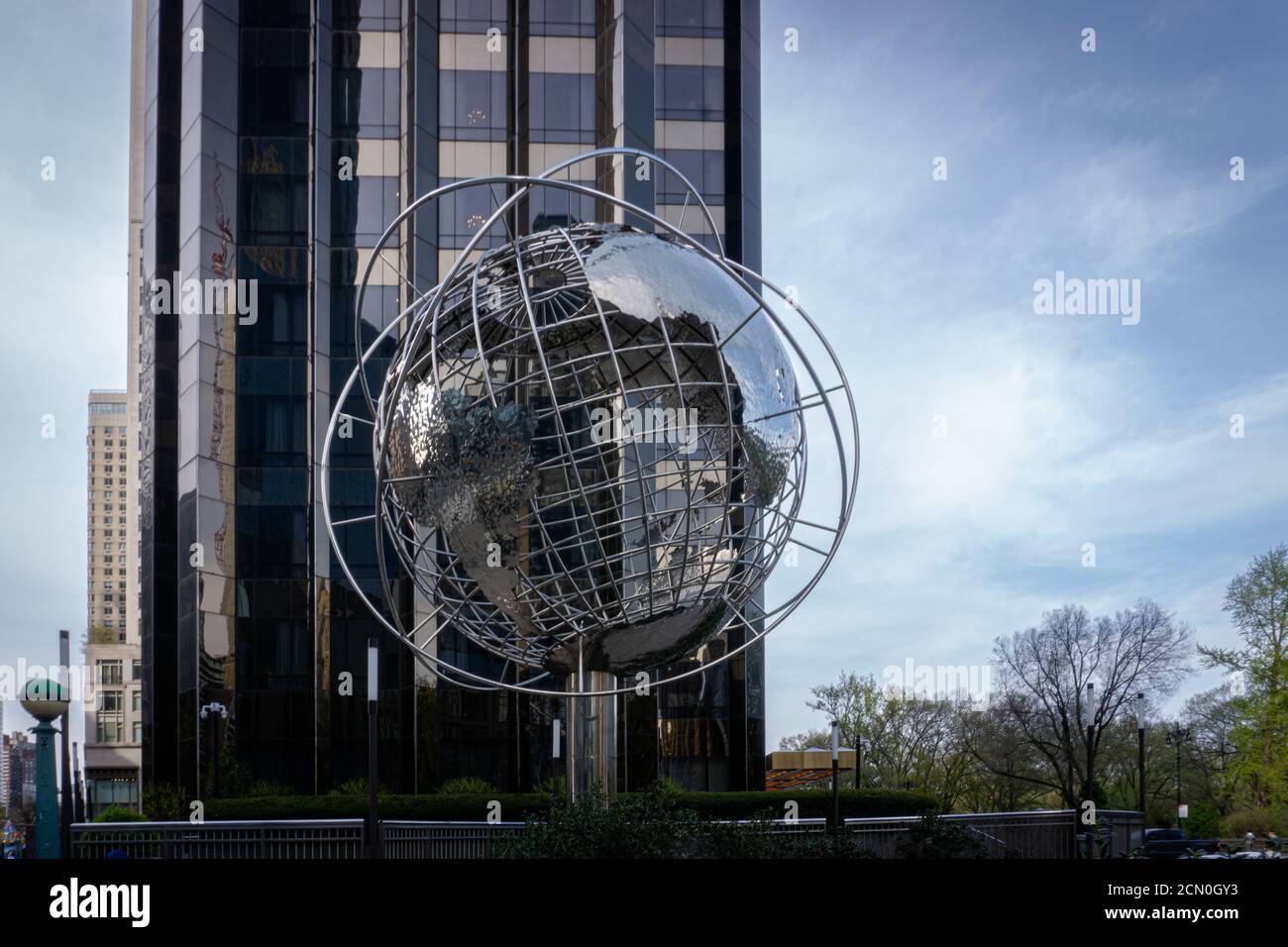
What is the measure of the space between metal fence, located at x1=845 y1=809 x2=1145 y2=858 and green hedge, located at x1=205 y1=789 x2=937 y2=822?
427 centimetres

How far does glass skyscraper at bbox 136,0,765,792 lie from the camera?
33.3 m

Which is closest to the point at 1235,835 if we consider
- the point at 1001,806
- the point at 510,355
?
the point at 1001,806

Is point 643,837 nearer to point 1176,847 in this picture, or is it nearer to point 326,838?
point 326,838

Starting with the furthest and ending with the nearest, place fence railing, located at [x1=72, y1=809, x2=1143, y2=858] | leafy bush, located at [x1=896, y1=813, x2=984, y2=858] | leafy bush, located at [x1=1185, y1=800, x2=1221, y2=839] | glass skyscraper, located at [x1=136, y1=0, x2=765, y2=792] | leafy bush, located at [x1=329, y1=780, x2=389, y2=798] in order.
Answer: leafy bush, located at [x1=1185, y1=800, x2=1221, y2=839], glass skyscraper, located at [x1=136, y1=0, x2=765, y2=792], leafy bush, located at [x1=329, y1=780, x2=389, y2=798], fence railing, located at [x1=72, y1=809, x2=1143, y2=858], leafy bush, located at [x1=896, y1=813, x2=984, y2=858]

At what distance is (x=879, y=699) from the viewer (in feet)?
140

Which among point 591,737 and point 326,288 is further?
point 326,288

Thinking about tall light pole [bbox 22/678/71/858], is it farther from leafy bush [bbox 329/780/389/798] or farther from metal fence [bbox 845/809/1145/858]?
leafy bush [bbox 329/780/389/798]

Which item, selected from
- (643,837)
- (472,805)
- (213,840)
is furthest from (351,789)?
(643,837)

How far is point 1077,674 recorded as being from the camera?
38.8 meters

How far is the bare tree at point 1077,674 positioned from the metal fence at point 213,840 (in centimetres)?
2639

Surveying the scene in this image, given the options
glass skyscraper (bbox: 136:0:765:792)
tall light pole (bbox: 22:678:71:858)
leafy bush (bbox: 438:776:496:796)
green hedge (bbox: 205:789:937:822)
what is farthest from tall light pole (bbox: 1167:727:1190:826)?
tall light pole (bbox: 22:678:71:858)

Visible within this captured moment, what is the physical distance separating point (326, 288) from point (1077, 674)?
26.7m

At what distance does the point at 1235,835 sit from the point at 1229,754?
711 cm

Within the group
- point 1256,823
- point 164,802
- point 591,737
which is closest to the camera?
point 591,737
